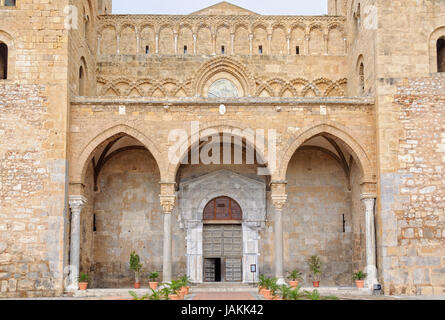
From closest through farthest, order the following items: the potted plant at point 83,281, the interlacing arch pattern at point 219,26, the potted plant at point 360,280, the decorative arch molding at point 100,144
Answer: the potted plant at point 83,281
the potted plant at point 360,280
the decorative arch molding at point 100,144
the interlacing arch pattern at point 219,26

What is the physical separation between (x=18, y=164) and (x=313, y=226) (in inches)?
362

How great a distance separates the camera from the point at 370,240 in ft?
55.9

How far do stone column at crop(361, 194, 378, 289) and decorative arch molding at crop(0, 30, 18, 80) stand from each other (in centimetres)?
1017

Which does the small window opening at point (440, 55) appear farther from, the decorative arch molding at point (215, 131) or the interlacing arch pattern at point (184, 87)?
the decorative arch molding at point (215, 131)

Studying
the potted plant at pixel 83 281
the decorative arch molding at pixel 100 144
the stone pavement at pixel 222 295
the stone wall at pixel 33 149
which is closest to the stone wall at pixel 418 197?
the stone pavement at pixel 222 295

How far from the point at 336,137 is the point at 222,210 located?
4553mm

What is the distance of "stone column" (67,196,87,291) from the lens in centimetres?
1659

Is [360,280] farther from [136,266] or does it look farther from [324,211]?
[136,266]

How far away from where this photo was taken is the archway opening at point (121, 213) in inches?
777

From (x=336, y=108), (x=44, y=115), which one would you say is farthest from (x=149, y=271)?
(x=336, y=108)

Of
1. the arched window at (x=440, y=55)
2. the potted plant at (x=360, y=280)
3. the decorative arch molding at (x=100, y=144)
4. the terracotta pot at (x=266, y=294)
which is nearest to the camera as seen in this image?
the terracotta pot at (x=266, y=294)

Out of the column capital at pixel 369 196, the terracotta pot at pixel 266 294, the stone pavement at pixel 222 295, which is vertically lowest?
the stone pavement at pixel 222 295

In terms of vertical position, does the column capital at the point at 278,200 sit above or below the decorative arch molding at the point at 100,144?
below

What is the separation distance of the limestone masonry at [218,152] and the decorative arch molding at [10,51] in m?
0.04
